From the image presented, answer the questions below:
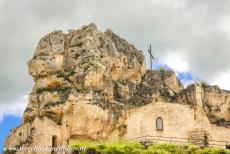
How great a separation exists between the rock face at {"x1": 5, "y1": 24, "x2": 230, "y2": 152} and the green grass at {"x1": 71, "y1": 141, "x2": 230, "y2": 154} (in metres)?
2.81

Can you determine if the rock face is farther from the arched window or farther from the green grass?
the green grass

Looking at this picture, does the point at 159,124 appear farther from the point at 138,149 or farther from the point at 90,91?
the point at 90,91

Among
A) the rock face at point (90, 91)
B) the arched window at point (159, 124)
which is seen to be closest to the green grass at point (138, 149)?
the rock face at point (90, 91)

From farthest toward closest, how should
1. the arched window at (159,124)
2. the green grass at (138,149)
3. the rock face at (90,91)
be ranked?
the arched window at (159,124)
the rock face at (90,91)
the green grass at (138,149)

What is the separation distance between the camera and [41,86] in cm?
4672

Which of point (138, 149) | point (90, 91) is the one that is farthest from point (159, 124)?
point (90, 91)

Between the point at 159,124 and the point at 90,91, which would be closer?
the point at 90,91

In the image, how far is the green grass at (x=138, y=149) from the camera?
40.3 m

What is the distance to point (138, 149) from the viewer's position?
40844mm

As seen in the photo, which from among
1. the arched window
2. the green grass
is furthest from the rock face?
the green grass

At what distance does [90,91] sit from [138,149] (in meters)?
7.17

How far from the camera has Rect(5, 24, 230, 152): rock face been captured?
4397 cm

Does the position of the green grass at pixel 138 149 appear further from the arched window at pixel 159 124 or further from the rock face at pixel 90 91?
the arched window at pixel 159 124

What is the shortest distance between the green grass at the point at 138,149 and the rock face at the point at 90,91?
9.23 ft
